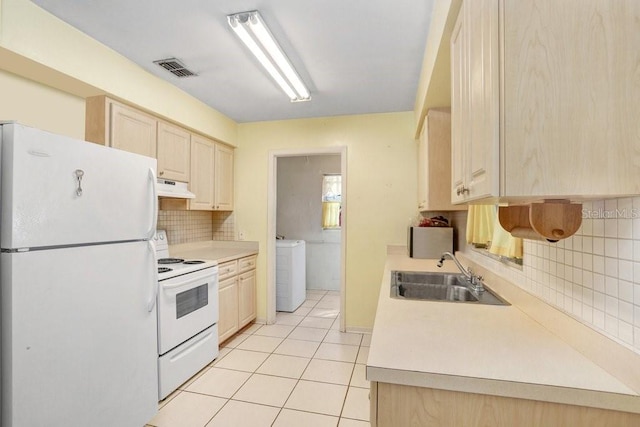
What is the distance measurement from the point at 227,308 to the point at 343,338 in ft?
4.02

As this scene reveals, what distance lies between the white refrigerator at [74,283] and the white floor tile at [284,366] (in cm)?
89

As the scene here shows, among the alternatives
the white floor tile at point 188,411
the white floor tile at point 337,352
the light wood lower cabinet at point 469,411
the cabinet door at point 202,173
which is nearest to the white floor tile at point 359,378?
the white floor tile at point 337,352

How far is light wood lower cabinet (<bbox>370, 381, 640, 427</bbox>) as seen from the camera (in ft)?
2.56

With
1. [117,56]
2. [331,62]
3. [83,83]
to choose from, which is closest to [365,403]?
[331,62]

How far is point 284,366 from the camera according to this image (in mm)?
2580

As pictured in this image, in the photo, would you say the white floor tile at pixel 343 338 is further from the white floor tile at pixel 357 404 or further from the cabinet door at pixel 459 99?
the cabinet door at pixel 459 99

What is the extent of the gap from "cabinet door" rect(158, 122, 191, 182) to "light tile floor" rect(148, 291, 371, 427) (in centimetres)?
170

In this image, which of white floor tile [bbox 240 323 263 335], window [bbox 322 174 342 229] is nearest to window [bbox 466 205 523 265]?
white floor tile [bbox 240 323 263 335]

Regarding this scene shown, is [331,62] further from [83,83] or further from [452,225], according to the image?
[452,225]

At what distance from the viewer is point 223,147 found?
359cm

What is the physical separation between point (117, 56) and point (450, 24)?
2.14m

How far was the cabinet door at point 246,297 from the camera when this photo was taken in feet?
10.8

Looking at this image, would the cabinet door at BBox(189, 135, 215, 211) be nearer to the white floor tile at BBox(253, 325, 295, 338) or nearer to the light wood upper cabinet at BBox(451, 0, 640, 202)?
the white floor tile at BBox(253, 325, 295, 338)

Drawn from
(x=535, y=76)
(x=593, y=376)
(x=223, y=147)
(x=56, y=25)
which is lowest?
(x=593, y=376)
